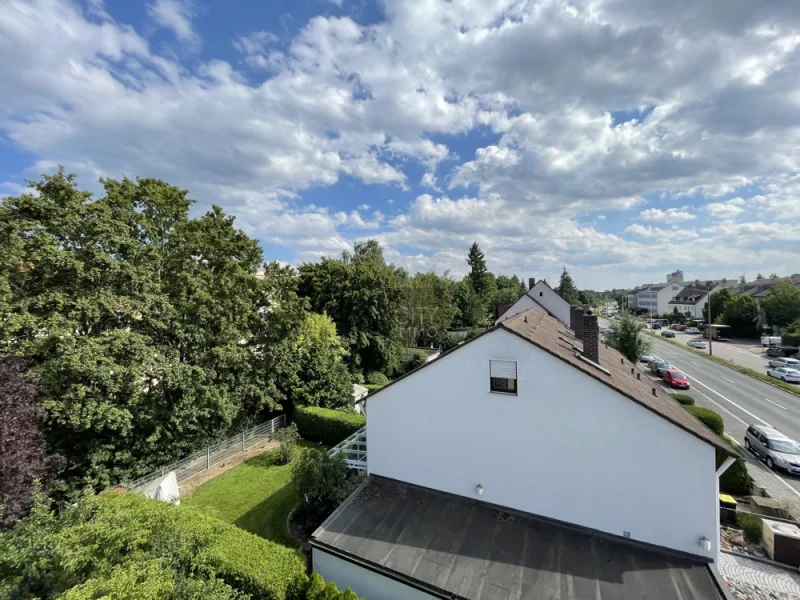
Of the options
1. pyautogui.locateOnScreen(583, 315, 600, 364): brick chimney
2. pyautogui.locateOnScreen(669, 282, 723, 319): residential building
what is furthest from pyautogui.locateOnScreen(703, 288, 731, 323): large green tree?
pyautogui.locateOnScreen(583, 315, 600, 364): brick chimney

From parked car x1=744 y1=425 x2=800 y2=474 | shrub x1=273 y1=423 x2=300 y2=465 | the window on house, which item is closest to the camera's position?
the window on house

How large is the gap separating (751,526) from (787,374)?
89.0 ft

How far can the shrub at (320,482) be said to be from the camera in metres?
11.6

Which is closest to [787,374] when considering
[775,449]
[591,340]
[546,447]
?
[775,449]

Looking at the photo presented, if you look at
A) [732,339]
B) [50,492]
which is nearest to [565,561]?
[50,492]

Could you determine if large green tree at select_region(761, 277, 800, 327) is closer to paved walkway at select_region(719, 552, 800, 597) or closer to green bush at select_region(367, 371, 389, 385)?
paved walkway at select_region(719, 552, 800, 597)

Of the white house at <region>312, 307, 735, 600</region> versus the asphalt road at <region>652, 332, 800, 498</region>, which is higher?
the white house at <region>312, 307, 735, 600</region>

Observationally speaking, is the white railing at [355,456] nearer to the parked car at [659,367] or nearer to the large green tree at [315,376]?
the large green tree at [315,376]

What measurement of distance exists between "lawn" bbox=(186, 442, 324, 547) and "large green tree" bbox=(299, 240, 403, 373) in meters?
14.9

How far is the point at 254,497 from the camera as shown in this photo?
45.8 feet

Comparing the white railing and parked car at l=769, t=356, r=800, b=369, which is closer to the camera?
the white railing

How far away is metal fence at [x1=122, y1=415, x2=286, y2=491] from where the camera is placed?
15416mm

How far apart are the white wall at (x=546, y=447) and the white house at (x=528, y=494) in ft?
0.09

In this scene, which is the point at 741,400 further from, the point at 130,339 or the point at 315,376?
the point at 130,339
